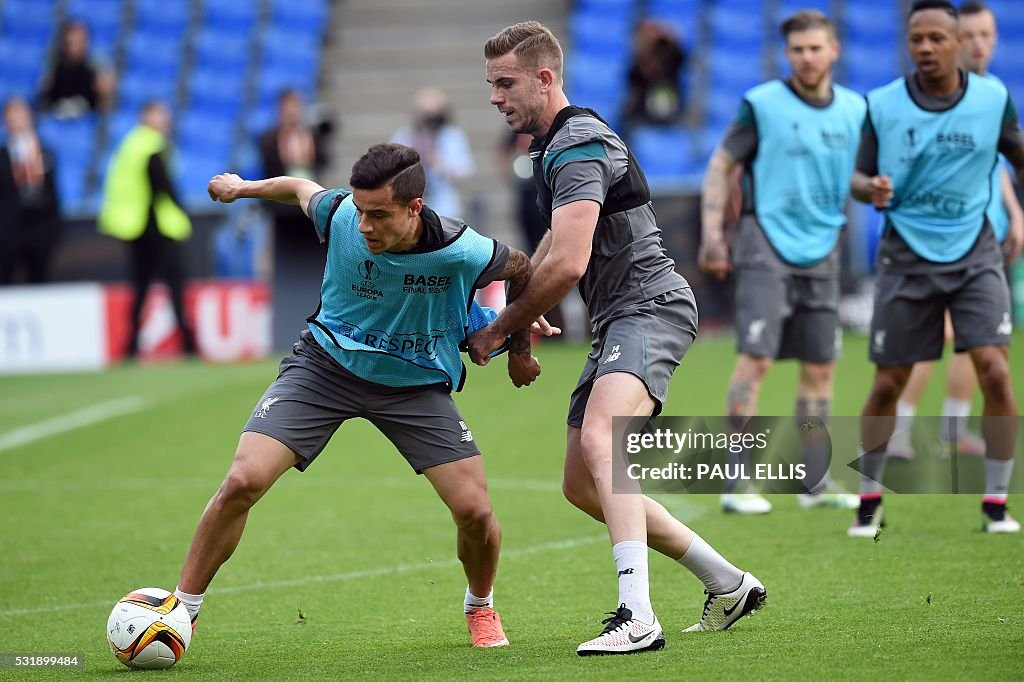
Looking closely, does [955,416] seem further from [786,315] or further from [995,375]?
[995,375]

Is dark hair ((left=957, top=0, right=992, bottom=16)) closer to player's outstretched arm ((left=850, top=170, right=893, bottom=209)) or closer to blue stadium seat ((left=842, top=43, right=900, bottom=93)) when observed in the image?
player's outstretched arm ((left=850, top=170, right=893, bottom=209))

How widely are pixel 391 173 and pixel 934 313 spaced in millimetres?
3728

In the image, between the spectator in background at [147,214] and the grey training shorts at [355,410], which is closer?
the grey training shorts at [355,410]

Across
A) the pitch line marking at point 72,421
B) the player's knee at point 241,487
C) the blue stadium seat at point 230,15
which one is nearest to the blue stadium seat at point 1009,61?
the blue stadium seat at point 230,15

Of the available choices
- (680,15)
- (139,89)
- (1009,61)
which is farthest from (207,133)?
(1009,61)

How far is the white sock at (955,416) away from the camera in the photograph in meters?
10.0

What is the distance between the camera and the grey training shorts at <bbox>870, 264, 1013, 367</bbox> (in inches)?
310

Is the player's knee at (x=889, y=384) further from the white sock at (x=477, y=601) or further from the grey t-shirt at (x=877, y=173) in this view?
the white sock at (x=477, y=601)

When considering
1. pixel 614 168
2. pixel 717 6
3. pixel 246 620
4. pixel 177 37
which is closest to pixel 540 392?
pixel 246 620

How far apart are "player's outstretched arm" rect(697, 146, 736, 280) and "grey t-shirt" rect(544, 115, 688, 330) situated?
2630 millimetres

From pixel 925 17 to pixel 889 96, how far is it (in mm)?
503

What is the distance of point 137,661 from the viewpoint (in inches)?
224

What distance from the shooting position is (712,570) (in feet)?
19.2

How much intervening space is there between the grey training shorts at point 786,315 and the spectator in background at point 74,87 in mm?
15161
